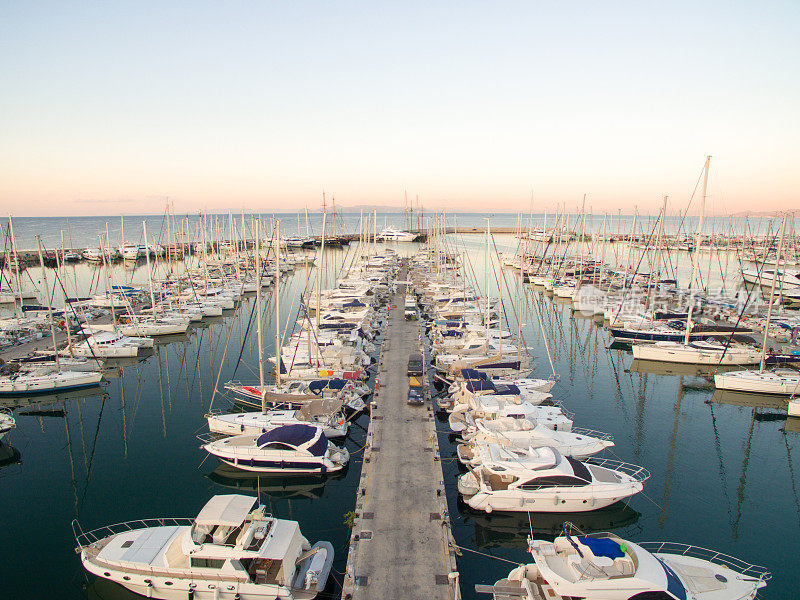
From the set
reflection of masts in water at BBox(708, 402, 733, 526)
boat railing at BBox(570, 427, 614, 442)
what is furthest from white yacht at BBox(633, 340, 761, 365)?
boat railing at BBox(570, 427, 614, 442)

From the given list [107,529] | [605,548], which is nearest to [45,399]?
[107,529]

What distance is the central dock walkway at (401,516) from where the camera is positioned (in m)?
15.1

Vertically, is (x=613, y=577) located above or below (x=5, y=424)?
above

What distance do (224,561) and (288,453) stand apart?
8312 millimetres

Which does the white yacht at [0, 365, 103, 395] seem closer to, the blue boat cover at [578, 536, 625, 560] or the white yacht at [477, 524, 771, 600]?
the white yacht at [477, 524, 771, 600]

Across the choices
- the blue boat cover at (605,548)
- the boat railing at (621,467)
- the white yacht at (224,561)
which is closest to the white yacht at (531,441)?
the boat railing at (621,467)

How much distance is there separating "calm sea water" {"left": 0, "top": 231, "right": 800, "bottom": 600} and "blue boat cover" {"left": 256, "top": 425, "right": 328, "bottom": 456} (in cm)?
204

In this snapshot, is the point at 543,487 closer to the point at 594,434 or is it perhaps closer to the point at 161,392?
the point at 594,434

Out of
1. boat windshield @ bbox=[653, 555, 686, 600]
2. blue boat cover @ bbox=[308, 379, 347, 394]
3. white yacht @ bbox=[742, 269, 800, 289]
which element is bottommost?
boat windshield @ bbox=[653, 555, 686, 600]

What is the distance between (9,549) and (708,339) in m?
50.1

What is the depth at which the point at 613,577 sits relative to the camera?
45.6ft

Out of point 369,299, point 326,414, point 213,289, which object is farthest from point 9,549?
point 213,289

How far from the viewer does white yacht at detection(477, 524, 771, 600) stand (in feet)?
44.9

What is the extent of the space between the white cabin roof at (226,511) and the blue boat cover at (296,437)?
261 inches
